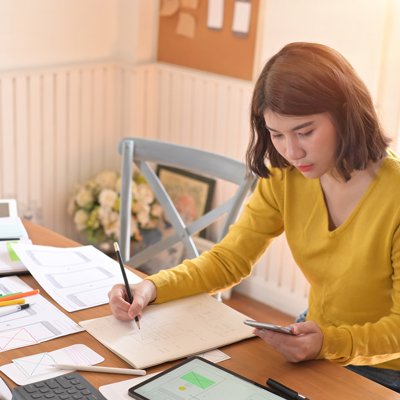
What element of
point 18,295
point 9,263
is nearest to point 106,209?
point 9,263

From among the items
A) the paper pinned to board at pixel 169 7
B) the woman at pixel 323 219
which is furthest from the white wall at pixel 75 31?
the woman at pixel 323 219

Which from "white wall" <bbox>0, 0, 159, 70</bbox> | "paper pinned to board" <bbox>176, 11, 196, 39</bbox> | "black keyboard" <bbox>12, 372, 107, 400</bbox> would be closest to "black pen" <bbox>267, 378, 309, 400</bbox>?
"black keyboard" <bbox>12, 372, 107, 400</bbox>

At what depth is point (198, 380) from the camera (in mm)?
1340

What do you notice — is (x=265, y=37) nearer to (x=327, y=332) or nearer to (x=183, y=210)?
(x=183, y=210)

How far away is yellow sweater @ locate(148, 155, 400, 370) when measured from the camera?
1531mm

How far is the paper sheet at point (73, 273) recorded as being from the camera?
1663mm

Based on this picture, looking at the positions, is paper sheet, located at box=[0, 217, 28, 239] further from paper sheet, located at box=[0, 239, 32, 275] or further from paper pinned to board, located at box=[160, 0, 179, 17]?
paper pinned to board, located at box=[160, 0, 179, 17]

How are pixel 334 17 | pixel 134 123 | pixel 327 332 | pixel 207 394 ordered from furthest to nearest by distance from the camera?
pixel 134 123, pixel 334 17, pixel 327 332, pixel 207 394

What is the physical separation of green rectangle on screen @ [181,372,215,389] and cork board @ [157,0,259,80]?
208 cm

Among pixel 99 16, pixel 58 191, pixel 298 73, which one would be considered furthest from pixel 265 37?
pixel 298 73

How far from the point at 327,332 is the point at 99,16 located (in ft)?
7.67

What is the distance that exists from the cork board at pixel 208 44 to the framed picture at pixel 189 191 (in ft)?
1.52

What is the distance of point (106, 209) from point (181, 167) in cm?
115

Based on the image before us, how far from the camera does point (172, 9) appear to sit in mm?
3480
